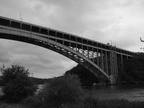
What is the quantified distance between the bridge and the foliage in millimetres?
25866

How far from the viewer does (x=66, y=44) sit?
53719 millimetres

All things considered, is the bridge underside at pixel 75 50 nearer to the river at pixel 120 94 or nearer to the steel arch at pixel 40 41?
the steel arch at pixel 40 41

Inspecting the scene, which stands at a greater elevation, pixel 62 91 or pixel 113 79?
pixel 62 91

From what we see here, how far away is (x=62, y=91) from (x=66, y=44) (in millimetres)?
39568

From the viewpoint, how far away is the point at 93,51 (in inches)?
2431

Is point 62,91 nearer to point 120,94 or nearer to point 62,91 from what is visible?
point 62,91

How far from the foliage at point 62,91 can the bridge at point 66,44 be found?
2587 cm

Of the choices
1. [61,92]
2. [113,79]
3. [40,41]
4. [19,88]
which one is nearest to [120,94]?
[19,88]

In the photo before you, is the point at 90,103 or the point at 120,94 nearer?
the point at 90,103

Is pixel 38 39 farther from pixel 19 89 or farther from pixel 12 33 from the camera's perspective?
pixel 19 89

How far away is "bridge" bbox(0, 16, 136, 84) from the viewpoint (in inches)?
1562

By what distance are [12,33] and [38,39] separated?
6.87 meters

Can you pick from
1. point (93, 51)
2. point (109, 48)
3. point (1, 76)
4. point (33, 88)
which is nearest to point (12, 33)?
point (1, 76)

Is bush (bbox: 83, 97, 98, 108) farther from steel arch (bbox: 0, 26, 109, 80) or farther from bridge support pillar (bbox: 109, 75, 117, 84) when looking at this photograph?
bridge support pillar (bbox: 109, 75, 117, 84)
